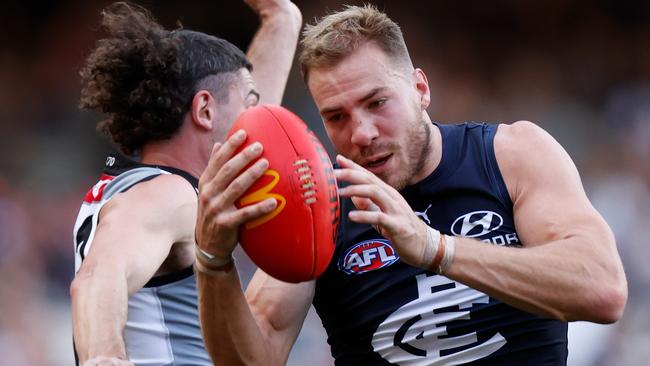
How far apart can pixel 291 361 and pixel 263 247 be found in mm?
5402

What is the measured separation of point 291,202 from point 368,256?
3.09 feet

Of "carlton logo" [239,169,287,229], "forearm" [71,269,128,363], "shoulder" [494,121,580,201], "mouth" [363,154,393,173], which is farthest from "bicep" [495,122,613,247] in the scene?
"forearm" [71,269,128,363]

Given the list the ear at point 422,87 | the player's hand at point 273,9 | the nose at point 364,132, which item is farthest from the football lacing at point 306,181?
the player's hand at point 273,9

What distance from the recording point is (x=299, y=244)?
2.97 metres

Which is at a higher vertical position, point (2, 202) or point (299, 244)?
point (299, 244)

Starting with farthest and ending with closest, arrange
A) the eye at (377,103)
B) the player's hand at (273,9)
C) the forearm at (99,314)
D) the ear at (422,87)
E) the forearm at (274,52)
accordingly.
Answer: the player's hand at (273,9), the forearm at (274,52), the ear at (422,87), the eye at (377,103), the forearm at (99,314)

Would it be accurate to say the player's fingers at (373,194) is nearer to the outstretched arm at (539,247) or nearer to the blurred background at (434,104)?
the outstretched arm at (539,247)

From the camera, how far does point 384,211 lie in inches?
114

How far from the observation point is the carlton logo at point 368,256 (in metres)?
3.78

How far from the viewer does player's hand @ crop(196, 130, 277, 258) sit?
290 centimetres

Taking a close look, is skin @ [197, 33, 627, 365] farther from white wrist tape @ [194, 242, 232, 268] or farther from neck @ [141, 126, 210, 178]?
neck @ [141, 126, 210, 178]

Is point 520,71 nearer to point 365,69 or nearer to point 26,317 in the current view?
point 26,317

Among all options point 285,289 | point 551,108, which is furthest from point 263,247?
point 551,108

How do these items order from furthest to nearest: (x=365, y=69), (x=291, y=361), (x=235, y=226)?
(x=291, y=361), (x=365, y=69), (x=235, y=226)
